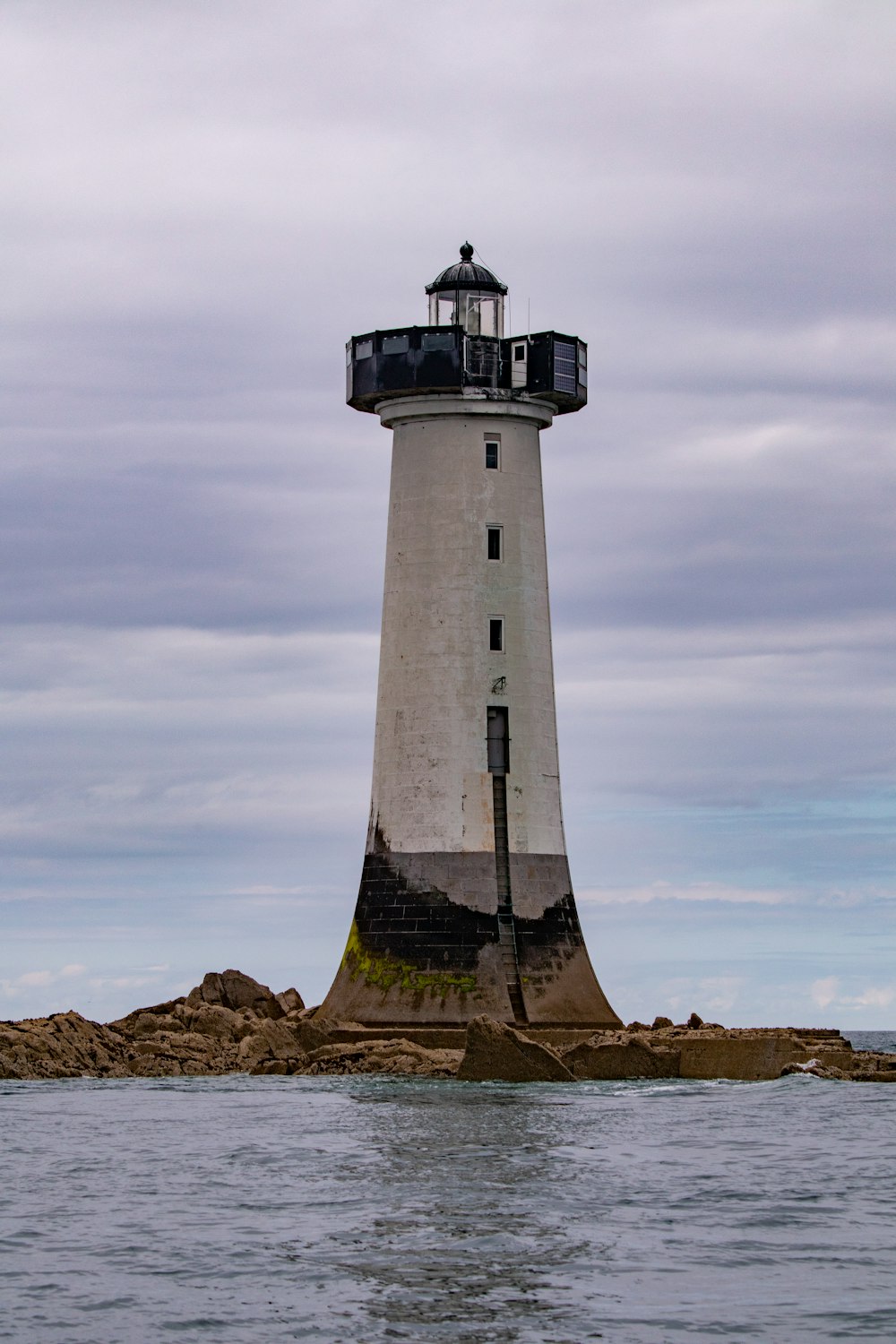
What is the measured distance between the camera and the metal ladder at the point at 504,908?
127 ft

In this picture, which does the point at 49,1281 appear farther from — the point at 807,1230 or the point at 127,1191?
the point at 807,1230

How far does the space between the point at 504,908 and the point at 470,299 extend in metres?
11.9

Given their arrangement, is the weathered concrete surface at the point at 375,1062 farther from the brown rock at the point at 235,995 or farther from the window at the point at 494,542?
the window at the point at 494,542

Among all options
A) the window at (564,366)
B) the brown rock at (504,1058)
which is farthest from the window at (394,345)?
the brown rock at (504,1058)

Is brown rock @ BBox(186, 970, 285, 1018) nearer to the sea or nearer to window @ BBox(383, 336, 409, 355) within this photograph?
the sea

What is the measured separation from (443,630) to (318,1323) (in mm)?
23736

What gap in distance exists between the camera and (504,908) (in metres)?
39.3

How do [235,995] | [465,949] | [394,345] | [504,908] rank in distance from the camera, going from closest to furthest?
[465,949]
[504,908]
[394,345]
[235,995]

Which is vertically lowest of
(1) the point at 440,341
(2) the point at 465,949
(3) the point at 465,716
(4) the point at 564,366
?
(2) the point at 465,949

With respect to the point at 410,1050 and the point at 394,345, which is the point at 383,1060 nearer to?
the point at 410,1050

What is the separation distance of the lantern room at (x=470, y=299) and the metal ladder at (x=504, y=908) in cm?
891

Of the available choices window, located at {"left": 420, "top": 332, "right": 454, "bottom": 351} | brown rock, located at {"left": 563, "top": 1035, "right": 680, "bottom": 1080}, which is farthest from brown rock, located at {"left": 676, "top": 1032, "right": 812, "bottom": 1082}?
window, located at {"left": 420, "top": 332, "right": 454, "bottom": 351}

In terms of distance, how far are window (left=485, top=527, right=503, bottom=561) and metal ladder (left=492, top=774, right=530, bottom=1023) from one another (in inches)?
163

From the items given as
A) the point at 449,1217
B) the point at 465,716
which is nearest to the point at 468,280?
the point at 465,716
